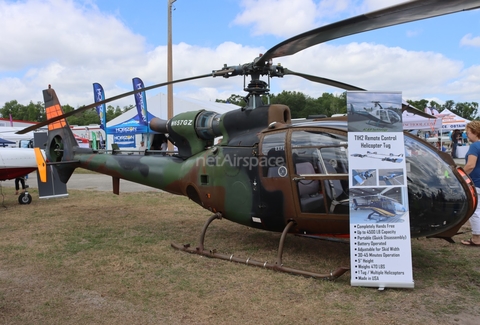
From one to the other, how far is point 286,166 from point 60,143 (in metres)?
6.05

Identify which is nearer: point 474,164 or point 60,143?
point 474,164

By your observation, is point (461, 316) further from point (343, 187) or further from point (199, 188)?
point (199, 188)

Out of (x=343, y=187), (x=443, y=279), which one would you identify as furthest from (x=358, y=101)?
(x=443, y=279)

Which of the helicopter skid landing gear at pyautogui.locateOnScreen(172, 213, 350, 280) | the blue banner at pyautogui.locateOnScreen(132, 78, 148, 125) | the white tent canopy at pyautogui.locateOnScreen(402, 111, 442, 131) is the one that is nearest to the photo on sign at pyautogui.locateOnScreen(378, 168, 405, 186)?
the helicopter skid landing gear at pyautogui.locateOnScreen(172, 213, 350, 280)

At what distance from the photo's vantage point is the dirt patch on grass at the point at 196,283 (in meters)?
3.83

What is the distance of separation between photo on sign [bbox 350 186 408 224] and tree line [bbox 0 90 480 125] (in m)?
43.4

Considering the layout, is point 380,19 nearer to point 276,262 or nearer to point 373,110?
point 373,110

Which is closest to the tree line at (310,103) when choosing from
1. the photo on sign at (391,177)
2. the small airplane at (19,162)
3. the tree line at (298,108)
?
the tree line at (298,108)

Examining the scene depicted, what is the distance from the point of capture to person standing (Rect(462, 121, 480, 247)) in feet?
19.3

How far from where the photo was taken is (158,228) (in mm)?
7668

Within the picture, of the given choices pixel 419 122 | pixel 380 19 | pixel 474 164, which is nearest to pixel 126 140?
pixel 419 122

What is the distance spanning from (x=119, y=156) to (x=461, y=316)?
6.21m

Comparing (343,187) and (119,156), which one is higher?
(119,156)

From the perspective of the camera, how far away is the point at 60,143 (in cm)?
902
